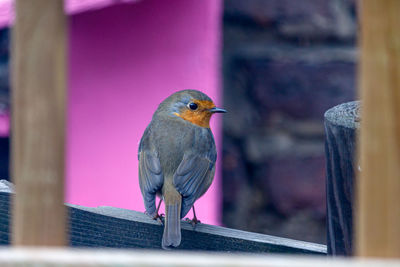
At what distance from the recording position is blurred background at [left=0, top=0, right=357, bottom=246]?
11.2 ft

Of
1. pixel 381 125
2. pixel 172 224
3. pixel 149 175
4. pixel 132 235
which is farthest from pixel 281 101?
Answer: pixel 381 125

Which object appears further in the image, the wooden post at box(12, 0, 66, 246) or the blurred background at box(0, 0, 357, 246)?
the blurred background at box(0, 0, 357, 246)

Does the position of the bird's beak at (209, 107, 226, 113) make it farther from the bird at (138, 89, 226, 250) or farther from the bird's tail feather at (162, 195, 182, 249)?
the bird's tail feather at (162, 195, 182, 249)

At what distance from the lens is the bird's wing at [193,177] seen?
3174 mm

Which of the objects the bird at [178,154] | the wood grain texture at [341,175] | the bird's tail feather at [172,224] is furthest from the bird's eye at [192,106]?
the wood grain texture at [341,175]

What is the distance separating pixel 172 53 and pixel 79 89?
44cm

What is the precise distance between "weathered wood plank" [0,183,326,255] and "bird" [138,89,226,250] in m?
0.58

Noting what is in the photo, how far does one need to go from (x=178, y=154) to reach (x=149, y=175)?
0.25 meters

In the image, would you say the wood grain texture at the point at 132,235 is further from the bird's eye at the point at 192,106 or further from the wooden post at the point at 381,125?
the bird's eye at the point at 192,106

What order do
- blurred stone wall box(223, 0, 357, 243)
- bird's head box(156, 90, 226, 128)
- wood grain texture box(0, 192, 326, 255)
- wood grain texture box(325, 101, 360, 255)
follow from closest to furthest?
wood grain texture box(325, 101, 360, 255) → wood grain texture box(0, 192, 326, 255) → blurred stone wall box(223, 0, 357, 243) → bird's head box(156, 90, 226, 128)

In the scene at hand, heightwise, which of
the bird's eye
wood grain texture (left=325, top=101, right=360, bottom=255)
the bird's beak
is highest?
the bird's eye

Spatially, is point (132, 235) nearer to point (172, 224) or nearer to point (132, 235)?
point (132, 235)

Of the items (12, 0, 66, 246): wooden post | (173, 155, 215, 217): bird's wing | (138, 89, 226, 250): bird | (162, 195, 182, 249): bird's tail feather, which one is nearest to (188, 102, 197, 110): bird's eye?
(138, 89, 226, 250): bird

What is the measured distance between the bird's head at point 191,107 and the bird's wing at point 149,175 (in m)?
0.40
